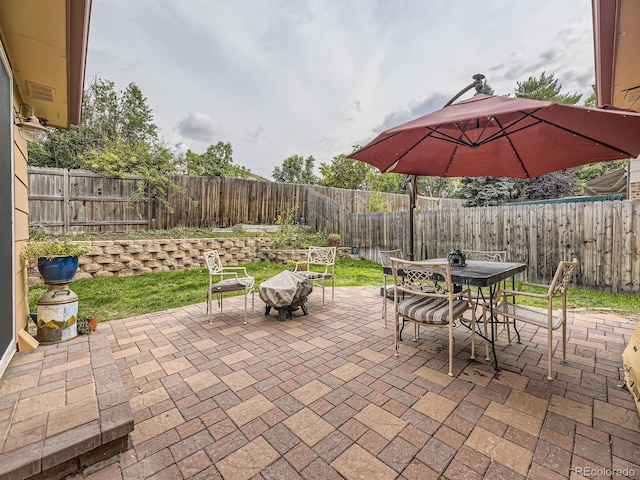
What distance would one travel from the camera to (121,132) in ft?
36.7

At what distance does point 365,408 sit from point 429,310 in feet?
3.14

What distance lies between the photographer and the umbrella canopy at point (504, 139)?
2.04m

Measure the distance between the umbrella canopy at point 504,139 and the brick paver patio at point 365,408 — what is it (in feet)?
6.25

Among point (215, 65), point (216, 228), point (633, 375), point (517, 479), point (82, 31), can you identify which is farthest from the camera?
point (216, 228)

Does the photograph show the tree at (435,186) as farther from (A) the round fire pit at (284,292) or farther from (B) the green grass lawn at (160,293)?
(A) the round fire pit at (284,292)

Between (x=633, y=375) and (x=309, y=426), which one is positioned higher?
(x=633, y=375)

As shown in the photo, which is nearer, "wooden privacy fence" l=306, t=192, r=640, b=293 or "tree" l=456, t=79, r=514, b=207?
"wooden privacy fence" l=306, t=192, r=640, b=293

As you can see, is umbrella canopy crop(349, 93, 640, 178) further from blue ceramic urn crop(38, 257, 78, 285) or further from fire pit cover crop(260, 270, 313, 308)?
blue ceramic urn crop(38, 257, 78, 285)

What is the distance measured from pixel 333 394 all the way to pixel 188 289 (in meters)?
3.93

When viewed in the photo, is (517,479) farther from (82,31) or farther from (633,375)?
(82,31)

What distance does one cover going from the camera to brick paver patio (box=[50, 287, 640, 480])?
129 centimetres

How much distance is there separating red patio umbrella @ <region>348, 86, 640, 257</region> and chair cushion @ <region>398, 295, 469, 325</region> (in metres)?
1.47

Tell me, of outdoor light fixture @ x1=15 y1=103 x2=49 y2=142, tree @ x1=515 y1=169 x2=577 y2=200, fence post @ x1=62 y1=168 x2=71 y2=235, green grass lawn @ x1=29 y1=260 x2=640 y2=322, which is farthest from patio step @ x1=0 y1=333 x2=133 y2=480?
tree @ x1=515 y1=169 x2=577 y2=200

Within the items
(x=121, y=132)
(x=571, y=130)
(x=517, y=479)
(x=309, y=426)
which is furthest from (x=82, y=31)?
(x=121, y=132)
